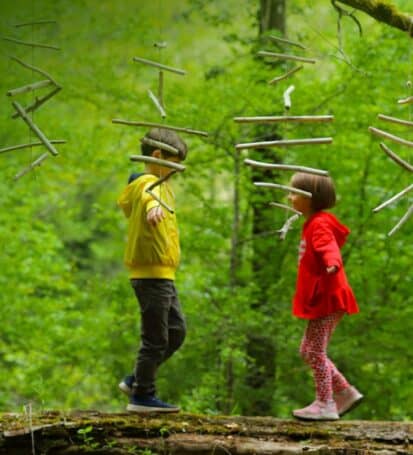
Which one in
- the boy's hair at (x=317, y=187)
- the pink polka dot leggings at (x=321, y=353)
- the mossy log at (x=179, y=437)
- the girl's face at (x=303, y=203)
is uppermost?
the boy's hair at (x=317, y=187)

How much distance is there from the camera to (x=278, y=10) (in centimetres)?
752

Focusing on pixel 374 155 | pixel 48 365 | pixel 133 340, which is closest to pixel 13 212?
pixel 48 365

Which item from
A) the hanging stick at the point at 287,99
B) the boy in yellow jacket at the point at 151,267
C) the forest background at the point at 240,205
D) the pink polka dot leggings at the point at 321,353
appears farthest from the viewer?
the forest background at the point at 240,205

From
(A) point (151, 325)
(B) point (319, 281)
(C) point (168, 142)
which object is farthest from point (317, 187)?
(A) point (151, 325)

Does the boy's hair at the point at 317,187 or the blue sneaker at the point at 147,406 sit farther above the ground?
the boy's hair at the point at 317,187

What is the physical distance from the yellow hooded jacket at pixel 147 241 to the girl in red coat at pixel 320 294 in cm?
75

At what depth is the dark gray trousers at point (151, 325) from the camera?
175 inches

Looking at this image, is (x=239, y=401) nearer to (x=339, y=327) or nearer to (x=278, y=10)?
(x=339, y=327)

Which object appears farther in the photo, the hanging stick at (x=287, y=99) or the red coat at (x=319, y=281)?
the red coat at (x=319, y=281)

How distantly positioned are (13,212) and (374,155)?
4559 millimetres

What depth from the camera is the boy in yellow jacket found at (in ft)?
14.5

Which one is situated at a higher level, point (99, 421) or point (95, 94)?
point (95, 94)

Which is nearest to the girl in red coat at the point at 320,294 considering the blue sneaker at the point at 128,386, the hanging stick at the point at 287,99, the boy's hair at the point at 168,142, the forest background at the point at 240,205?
the boy's hair at the point at 168,142

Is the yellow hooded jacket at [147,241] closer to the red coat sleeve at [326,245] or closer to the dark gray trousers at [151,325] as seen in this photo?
the dark gray trousers at [151,325]
